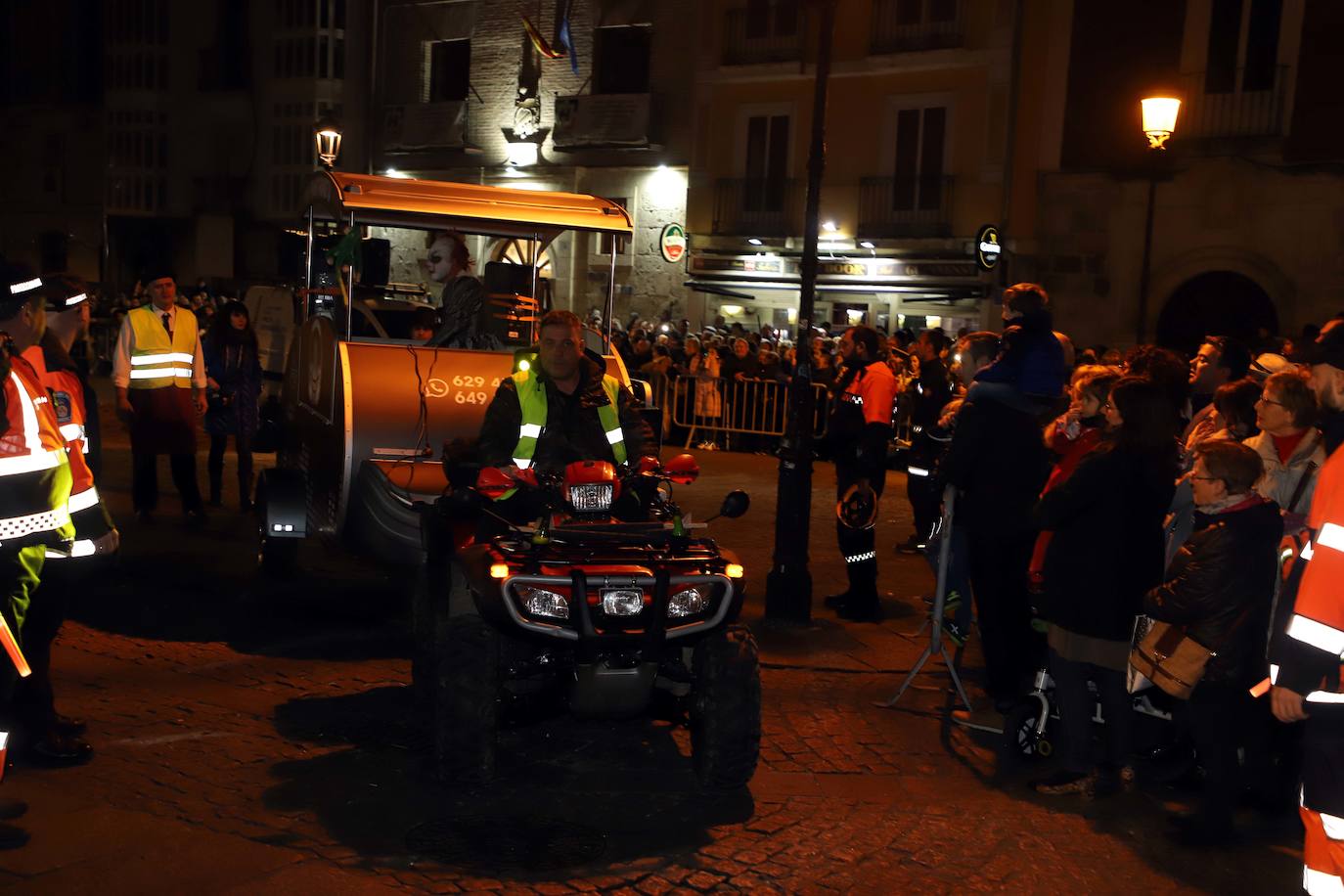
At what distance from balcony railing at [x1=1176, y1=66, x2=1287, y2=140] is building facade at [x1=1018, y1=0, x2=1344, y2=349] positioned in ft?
0.07

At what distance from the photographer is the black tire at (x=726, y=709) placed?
18.4 feet

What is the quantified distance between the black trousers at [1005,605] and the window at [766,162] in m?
20.9

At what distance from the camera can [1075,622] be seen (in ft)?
19.2

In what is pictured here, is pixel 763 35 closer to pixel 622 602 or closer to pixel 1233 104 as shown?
pixel 1233 104

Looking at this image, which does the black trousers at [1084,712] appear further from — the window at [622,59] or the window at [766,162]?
the window at [622,59]

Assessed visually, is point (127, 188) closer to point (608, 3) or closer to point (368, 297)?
point (608, 3)

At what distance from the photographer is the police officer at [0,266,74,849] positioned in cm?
508

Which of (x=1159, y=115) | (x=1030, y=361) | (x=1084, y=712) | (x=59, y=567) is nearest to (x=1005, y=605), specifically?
(x=1084, y=712)

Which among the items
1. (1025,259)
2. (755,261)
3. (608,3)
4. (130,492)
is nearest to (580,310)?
(755,261)

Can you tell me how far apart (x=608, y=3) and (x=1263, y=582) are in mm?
26017

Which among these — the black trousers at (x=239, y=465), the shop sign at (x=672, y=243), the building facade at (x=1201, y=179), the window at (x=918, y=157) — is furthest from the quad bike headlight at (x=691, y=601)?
the shop sign at (x=672, y=243)

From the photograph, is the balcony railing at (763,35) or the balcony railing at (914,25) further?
the balcony railing at (763,35)

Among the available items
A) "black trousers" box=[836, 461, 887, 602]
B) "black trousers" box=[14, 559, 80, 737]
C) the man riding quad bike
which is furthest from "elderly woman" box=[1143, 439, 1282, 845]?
"black trousers" box=[14, 559, 80, 737]

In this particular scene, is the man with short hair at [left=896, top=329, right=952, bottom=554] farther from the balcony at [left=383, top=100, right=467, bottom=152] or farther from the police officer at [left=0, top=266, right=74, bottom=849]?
the balcony at [left=383, top=100, right=467, bottom=152]
